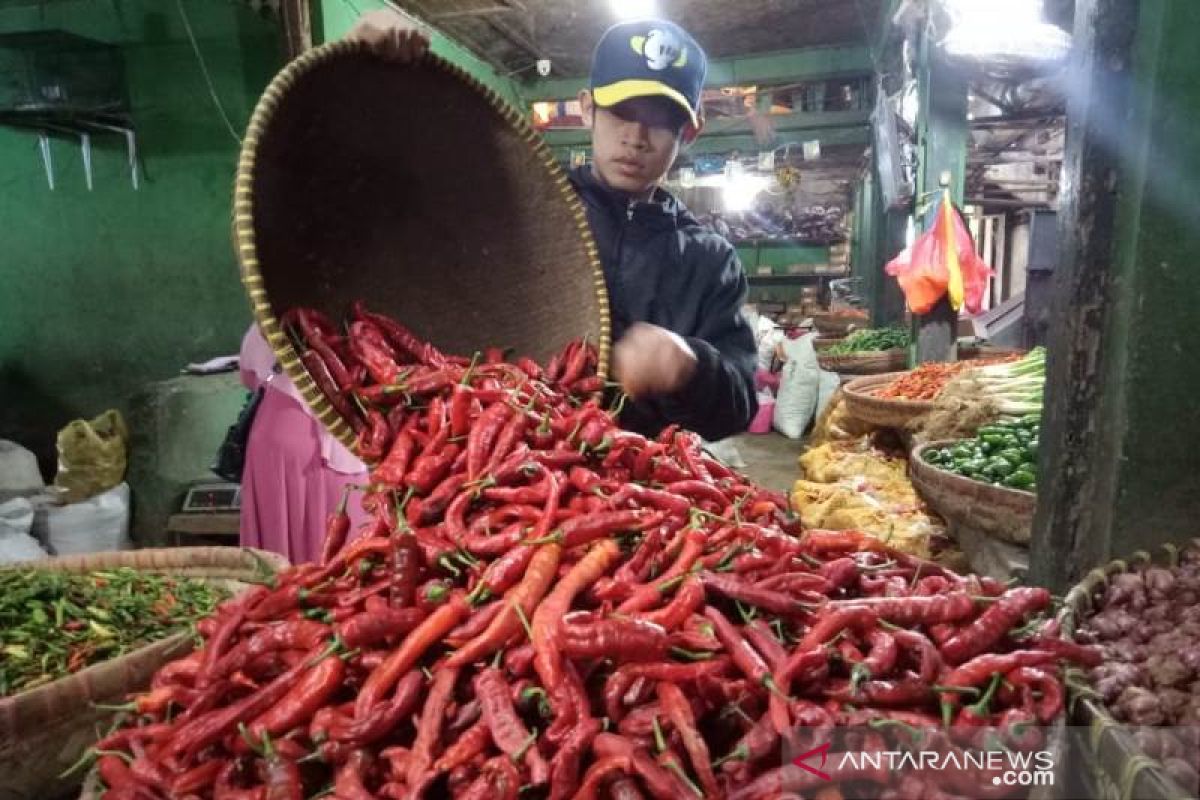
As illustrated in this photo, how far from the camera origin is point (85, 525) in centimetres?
541

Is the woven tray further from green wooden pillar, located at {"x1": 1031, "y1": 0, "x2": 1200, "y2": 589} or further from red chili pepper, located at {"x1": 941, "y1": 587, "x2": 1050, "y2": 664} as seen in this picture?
green wooden pillar, located at {"x1": 1031, "y1": 0, "x2": 1200, "y2": 589}

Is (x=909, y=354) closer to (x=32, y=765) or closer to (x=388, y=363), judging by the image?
(x=388, y=363)

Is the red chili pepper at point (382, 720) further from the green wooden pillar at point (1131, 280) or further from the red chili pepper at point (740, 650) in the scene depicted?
the green wooden pillar at point (1131, 280)

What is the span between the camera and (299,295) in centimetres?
248

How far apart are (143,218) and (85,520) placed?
3166 millimetres

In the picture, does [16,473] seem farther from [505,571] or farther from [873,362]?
[873,362]

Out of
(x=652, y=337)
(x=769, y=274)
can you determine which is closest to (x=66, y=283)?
(x=652, y=337)

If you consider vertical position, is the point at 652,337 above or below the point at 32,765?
above

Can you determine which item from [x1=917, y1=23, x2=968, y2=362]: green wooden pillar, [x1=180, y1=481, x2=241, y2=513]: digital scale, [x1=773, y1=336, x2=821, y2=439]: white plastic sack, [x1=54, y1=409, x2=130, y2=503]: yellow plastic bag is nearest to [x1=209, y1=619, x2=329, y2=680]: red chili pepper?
[x1=180, y1=481, x2=241, y2=513]: digital scale

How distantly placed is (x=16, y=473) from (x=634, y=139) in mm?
5501

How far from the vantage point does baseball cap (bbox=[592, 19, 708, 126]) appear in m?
2.80

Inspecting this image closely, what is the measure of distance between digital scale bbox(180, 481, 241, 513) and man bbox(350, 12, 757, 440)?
384 cm

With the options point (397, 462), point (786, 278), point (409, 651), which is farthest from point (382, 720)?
point (786, 278)

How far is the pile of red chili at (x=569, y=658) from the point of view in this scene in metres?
1.38
